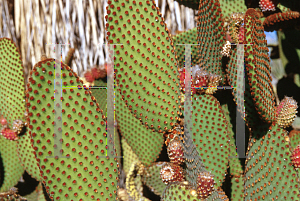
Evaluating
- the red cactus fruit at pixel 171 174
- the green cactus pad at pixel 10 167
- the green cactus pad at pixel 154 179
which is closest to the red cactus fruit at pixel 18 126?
the green cactus pad at pixel 10 167

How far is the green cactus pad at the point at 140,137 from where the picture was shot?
63.5 inches

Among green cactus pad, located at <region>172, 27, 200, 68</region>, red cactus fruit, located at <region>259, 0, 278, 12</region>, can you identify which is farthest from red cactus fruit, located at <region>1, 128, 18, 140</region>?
red cactus fruit, located at <region>259, 0, 278, 12</region>

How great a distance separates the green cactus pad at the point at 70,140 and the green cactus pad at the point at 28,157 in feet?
2.21

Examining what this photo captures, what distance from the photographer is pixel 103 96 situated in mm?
1868

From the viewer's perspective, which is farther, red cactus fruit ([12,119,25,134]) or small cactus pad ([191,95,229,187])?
red cactus fruit ([12,119,25,134])

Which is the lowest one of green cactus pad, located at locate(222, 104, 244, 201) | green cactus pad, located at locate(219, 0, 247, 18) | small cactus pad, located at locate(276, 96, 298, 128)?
green cactus pad, located at locate(222, 104, 244, 201)

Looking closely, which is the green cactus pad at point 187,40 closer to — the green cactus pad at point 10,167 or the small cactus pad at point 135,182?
the small cactus pad at point 135,182

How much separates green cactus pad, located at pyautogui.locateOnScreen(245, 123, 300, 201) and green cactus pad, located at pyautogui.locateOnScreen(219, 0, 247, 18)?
26.0 inches

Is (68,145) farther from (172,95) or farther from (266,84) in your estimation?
(266,84)

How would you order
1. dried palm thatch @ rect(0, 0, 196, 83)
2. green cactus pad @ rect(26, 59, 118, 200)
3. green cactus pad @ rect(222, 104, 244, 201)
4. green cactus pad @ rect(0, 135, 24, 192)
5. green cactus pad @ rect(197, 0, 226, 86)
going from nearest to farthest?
1. green cactus pad @ rect(26, 59, 118, 200)
2. green cactus pad @ rect(197, 0, 226, 86)
3. green cactus pad @ rect(222, 104, 244, 201)
4. green cactus pad @ rect(0, 135, 24, 192)
5. dried palm thatch @ rect(0, 0, 196, 83)

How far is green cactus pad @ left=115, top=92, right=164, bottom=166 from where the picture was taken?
1612 mm

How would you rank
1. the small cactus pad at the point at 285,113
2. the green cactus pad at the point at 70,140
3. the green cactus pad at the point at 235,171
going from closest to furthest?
the green cactus pad at the point at 70,140 < the small cactus pad at the point at 285,113 < the green cactus pad at the point at 235,171

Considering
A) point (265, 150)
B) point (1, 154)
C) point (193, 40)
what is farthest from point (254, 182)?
point (1, 154)

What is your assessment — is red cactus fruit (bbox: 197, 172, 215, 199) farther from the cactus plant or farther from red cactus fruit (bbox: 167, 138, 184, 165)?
red cactus fruit (bbox: 167, 138, 184, 165)
